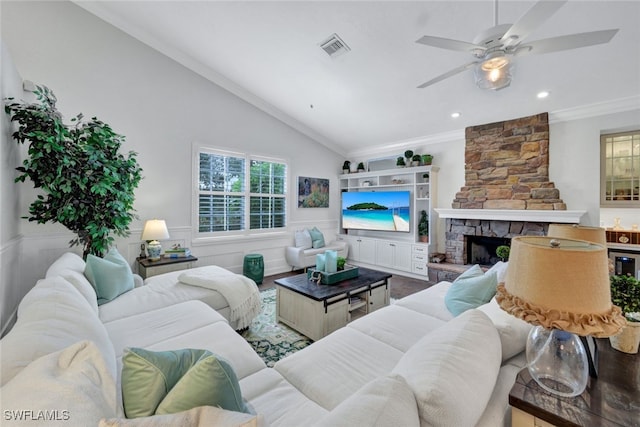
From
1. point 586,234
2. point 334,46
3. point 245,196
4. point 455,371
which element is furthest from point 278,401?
point 245,196

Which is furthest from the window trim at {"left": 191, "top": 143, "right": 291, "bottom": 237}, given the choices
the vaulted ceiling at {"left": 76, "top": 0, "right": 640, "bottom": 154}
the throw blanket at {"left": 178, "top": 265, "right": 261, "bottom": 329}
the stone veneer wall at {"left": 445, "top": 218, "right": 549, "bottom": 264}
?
the stone veneer wall at {"left": 445, "top": 218, "right": 549, "bottom": 264}

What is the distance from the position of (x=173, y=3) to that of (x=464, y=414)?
440cm

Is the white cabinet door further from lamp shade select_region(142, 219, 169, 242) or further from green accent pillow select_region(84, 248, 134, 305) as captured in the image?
green accent pillow select_region(84, 248, 134, 305)

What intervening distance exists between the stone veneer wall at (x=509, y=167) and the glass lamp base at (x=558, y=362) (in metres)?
3.59

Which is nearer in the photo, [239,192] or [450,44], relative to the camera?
[450,44]

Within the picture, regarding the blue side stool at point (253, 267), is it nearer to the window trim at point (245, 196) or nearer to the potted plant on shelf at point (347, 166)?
the window trim at point (245, 196)

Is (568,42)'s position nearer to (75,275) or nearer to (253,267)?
(75,275)

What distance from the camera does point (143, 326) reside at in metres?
1.85

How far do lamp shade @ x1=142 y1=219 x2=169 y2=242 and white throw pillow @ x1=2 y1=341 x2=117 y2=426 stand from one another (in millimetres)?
2896

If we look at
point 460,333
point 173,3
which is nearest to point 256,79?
point 173,3

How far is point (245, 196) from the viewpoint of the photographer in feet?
15.6

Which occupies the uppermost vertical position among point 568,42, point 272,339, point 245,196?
point 568,42

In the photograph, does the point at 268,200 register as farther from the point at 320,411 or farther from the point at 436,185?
the point at 320,411

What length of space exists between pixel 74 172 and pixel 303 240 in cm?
359
